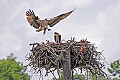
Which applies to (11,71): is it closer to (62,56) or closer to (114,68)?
(114,68)

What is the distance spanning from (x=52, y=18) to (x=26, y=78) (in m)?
23.3

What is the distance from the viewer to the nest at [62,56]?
709 cm

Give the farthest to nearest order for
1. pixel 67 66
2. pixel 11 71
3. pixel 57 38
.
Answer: pixel 11 71 → pixel 57 38 → pixel 67 66

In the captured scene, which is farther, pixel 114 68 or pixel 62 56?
pixel 114 68

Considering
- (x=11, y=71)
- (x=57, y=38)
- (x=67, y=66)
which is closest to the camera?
(x=67, y=66)

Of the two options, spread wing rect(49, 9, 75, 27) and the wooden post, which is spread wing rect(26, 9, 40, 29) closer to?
spread wing rect(49, 9, 75, 27)

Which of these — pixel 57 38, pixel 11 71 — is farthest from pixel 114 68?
pixel 57 38

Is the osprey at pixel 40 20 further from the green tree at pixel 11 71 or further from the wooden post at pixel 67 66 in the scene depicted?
the green tree at pixel 11 71

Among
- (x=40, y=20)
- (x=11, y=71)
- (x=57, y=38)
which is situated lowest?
(x=57, y=38)

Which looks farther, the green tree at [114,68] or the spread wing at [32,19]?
the green tree at [114,68]

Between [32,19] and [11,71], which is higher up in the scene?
[11,71]

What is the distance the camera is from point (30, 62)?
293 inches

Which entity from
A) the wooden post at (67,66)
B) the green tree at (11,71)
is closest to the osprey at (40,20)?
the wooden post at (67,66)

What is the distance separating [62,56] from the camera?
6996mm
